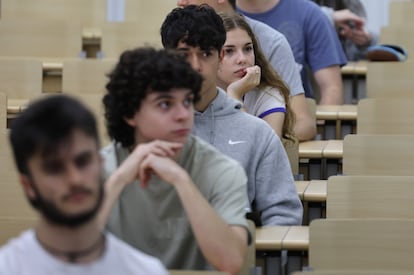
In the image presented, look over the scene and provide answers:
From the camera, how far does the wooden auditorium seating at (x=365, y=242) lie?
3543 millimetres

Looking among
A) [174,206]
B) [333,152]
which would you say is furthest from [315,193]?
[174,206]

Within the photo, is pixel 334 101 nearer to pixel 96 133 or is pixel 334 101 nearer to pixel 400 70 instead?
pixel 400 70

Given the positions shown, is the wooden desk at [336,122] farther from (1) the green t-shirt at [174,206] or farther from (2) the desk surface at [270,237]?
(1) the green t-shirt at [174,206]

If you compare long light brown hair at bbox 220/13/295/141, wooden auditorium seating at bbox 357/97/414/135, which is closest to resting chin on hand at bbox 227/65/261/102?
long light brown hair at bbox 220/13/295/141

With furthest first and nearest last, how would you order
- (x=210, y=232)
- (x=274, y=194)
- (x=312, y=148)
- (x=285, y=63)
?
(x=312, y=148) < (x=285, y=63) < (x=274, y=194) < (x=210, y=232)

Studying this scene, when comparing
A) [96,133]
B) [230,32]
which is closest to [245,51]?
[230,32]

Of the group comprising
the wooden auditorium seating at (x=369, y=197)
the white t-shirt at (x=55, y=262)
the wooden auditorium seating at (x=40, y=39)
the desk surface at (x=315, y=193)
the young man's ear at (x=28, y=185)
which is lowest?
the desk surface at (x=315, y=193)

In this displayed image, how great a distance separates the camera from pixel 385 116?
5152 mm

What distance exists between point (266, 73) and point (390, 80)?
1.37 meters

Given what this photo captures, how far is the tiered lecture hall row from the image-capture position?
3598 mm

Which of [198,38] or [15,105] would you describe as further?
[15,105]

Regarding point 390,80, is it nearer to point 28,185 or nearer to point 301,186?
point 301,186

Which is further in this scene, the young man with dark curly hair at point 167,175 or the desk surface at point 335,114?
the desk surface at point 335,114

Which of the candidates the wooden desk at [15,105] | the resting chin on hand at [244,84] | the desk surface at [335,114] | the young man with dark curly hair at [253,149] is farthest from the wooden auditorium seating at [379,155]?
the wooden desk at [15,105]
